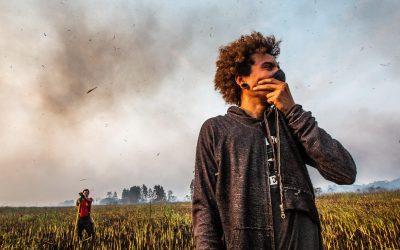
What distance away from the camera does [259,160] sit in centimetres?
162

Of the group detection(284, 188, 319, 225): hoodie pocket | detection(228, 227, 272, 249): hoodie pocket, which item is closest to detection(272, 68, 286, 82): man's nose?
detection(284, 188, 319, 225): hoodie pocket

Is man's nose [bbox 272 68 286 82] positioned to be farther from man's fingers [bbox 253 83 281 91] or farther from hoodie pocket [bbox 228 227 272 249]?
hoodie pocket [bbox 228 227 272 249]

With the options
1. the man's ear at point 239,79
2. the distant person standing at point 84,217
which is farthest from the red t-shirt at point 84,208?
the man's ear at point 239,79

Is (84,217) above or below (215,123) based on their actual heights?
below

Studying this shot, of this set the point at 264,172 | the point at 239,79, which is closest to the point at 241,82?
the point at 239,79

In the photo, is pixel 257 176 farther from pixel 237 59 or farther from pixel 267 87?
pixel 237 59

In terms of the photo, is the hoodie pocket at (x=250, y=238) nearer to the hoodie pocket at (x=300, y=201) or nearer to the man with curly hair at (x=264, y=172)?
the man with curly hair at (x=264, y=172)

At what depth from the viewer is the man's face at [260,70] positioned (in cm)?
186

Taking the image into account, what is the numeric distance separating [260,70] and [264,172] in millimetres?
652

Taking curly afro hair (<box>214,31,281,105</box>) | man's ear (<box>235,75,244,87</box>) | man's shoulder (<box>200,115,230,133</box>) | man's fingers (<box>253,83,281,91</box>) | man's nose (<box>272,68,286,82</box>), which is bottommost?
man's shoulder (<box>200,115,230,133</box>)

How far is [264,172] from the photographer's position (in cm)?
159

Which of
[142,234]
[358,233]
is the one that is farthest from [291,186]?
[142,234]

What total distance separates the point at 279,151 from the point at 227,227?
1.46 feet

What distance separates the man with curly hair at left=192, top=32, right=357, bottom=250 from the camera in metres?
1.47
